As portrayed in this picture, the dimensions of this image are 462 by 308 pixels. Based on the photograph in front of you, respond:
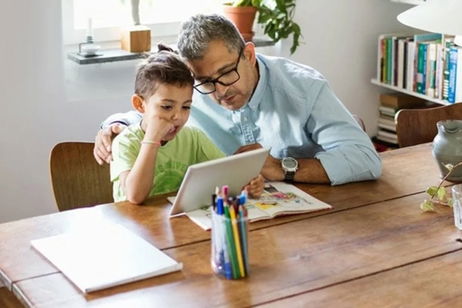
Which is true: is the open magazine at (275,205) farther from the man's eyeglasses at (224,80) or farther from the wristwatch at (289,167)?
the man's eyeglasses at (224,80)

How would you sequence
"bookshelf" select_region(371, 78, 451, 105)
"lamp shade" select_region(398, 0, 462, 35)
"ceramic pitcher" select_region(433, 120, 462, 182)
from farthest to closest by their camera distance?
"bookshelf" select_region(371, 78, 451, 105)
"ceramic pitcher" select_region(433, 120, 462, 182)
"lamp shade" select_region(398, 0, 462, 35)

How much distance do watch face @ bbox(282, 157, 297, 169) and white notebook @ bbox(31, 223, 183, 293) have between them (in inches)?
22.4

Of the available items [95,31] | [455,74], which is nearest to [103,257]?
[95,31]

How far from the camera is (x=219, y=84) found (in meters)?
2.59

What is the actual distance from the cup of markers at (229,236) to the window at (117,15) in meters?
2.05

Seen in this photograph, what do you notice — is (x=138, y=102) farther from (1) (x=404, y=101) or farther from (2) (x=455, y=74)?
(1) (x=404, y=101)

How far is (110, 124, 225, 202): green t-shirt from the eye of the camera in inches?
99.6

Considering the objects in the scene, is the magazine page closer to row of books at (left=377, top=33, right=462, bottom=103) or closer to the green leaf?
the green leaf

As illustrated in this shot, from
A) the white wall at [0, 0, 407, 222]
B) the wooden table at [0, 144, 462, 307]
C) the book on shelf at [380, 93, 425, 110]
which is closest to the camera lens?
the wooden table at [0, 144, 462, 307]

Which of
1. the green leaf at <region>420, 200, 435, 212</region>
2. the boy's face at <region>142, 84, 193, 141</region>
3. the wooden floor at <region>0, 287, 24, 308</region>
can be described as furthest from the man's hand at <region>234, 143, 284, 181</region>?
the wooden floor at <region>0, 287, 24, 308</region>

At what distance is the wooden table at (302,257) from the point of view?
1876mm

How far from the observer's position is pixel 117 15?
3.99 meters

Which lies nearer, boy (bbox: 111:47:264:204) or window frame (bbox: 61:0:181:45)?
boy (bbox: 111:47:264:204)

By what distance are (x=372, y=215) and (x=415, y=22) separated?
0.53 metres
